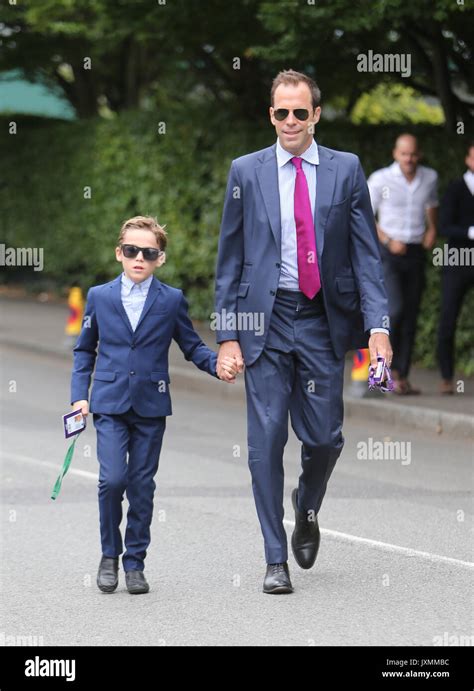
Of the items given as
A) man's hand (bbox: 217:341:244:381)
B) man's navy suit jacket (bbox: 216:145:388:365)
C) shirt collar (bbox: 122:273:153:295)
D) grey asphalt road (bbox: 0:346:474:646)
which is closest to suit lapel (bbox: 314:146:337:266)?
man's navy suit jacket (bbox: 216:145:388:365)

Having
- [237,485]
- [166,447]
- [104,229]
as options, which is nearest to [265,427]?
[237,485]

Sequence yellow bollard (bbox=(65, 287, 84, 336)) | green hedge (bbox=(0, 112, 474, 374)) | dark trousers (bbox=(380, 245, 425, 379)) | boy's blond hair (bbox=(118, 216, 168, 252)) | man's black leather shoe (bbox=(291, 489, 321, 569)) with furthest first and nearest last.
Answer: yellow bollard (bbox=(65, 287, 84, 336)), green hedge (bbox=(0, 112, 474, 374)), dark trousers (bbox=(380, 245, 425, 379)), man's black leather shoe (bbox=(291, 489, 321, 569)), boy's blond hair (bbox=(118, 216, 168, 252))

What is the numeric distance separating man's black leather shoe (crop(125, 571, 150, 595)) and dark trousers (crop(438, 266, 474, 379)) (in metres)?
6.09

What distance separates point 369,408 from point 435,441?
3.39 feet

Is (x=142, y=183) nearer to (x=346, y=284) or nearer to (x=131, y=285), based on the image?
(x=131, y=285)

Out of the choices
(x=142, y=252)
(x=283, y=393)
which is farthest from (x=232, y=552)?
(x=142, y=252)

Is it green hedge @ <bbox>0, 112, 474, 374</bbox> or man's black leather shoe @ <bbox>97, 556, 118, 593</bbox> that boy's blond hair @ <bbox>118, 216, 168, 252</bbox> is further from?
green hedge @ <bbox>0, 112, 474, 374</bbox>

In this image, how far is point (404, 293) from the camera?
39.3ft

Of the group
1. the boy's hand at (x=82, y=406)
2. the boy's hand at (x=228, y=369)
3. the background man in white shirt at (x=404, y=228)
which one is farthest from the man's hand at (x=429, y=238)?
the boy's hand at (x=82, y=406)

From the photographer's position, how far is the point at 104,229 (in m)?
19.6

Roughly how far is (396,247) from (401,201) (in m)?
0.39

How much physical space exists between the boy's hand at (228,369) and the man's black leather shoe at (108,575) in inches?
38.3

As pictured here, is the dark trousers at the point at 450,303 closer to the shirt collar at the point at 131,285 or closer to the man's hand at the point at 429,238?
the man's hand at the point at 429,238

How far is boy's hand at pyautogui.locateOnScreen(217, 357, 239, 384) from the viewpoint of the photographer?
6125 mm
